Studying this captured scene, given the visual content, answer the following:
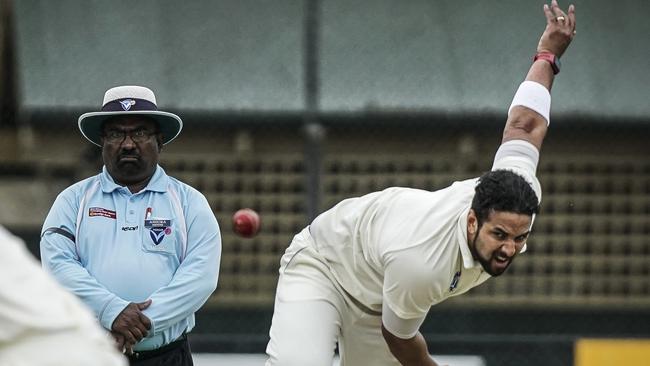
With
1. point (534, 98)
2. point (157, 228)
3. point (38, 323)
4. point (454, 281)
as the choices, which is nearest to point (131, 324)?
point (157, 228)

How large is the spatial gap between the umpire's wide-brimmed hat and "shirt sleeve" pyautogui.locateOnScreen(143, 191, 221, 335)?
0.36 meters

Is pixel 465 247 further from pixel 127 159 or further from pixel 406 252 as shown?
pixel 127 159

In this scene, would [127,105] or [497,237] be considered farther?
[127,105]

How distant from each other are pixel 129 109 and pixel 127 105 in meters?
0.02

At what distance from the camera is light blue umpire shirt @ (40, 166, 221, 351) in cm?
558

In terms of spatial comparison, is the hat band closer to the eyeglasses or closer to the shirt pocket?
the eyeglasses

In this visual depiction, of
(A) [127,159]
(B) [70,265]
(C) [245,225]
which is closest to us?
(B) [70,265]

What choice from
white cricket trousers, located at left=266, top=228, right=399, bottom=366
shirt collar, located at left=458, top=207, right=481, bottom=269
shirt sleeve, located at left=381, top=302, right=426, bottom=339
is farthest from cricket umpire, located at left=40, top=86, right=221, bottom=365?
shirt collar, located at left=458, top=207, right=481, bottom=269

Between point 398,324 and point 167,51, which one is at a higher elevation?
point 167,51

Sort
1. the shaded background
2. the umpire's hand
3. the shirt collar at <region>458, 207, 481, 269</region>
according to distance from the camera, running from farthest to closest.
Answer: the shaded background < the umpire's hand < the shirt collar at <region>458, 207, 481, 269</region>

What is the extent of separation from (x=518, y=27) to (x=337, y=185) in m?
1.91

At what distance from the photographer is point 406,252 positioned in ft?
17.6

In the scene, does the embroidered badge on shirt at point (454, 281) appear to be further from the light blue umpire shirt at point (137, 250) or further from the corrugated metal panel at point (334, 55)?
the corrugated metal panel at point (334, 55)

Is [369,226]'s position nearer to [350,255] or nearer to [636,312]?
[350,255]
